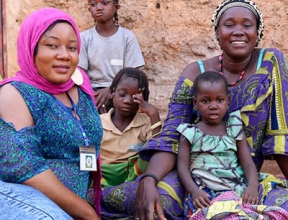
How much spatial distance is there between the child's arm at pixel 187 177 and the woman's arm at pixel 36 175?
0.73 m

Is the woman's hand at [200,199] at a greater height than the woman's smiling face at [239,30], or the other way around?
the woman's smiling face at [239,30]

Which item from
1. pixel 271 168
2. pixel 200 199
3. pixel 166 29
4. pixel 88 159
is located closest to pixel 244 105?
pixel 200 199

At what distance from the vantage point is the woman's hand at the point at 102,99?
16.2ft

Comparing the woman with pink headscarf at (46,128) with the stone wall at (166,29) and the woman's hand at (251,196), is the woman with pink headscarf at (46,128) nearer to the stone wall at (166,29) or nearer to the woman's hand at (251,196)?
the woman's hand at (251,196)

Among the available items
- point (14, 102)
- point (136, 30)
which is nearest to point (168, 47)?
point (136, 30)

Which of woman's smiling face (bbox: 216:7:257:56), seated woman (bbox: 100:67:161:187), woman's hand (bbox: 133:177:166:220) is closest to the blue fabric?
woman's hand (bbox: 133:177:166:220)

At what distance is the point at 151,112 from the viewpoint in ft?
14.0

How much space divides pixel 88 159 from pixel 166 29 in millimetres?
2884

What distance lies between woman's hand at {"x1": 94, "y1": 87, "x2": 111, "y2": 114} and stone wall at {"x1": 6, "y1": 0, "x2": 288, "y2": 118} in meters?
0.78

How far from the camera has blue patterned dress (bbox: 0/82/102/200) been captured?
2.64 meters

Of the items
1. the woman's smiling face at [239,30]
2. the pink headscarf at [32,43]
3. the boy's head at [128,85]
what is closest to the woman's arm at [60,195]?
the pink headscarf at [32,43]

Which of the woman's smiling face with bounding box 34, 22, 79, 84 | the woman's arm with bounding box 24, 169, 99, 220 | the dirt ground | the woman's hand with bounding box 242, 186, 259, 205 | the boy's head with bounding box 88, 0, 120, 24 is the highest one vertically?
the boy's head with bounding box 88, 0, 120, 24

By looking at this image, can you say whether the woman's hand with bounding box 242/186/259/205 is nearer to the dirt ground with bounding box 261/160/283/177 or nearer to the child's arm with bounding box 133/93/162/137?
the child's arm with bounding box 133/93/162/137

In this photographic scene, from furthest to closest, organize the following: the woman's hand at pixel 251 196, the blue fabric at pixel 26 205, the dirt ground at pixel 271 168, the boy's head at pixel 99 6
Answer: the boy's head at pixel 99 6, the dirt ground at pixel 271 168, the woman's hand at pixel 251 196, the blue fabric at pixel 26 205
